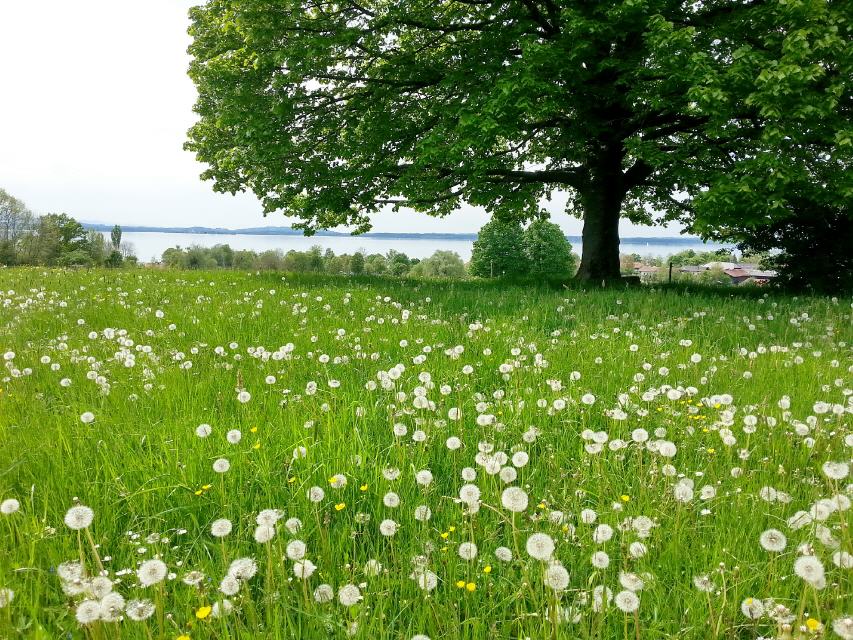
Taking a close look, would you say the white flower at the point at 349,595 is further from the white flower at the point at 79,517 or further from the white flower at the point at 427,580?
the white flower at the point at 79,517

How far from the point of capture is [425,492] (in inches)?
97.3

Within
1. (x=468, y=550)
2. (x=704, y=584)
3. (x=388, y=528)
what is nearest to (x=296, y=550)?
(x=388, y=528)

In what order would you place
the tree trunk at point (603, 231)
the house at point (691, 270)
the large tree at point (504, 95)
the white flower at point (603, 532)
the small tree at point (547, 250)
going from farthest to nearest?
the small tree at point (547, 250) → the house at point (691, 270) → the tree trunk at point (603, 231) → the large tree at point (504, 95) → the white flower at point (603, 532)

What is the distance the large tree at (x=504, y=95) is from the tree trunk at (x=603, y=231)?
0.15 feet

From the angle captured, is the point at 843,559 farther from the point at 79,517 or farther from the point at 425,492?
the point at 79,517

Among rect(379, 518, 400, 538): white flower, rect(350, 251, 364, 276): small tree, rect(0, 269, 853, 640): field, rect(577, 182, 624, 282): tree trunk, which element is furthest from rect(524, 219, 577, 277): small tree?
rect(379, 518, 400, 538): white flower

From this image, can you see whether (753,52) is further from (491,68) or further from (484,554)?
(484,554)

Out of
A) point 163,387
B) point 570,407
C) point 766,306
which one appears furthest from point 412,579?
point 766,306

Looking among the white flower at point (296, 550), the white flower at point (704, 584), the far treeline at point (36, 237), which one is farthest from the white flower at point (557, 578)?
the far treeline at point (36, 237)

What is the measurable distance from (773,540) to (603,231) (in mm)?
15059

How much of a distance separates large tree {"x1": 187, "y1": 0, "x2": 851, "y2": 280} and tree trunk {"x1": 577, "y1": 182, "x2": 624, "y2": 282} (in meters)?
0.04

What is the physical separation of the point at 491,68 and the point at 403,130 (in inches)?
125

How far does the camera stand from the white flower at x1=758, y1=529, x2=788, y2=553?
69.8 inches

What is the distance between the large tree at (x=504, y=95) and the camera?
34.3 ft
